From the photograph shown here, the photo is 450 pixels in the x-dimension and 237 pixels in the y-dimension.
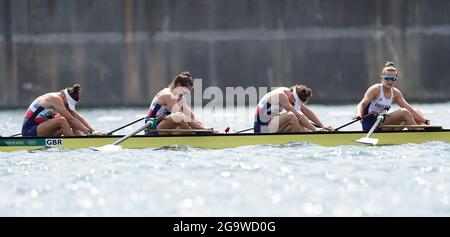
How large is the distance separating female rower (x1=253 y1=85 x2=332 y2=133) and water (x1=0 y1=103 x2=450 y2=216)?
0.66 m

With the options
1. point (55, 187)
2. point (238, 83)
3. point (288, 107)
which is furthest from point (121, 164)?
point (238, 83)

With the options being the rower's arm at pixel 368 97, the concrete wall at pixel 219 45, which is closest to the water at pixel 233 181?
the rower's arm at pixel 368 97

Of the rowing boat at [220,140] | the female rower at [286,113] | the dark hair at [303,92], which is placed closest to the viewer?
the rowing boat at [220,140]

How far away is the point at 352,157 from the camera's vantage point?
45.0 ft

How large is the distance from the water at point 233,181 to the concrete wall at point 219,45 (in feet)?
61.1

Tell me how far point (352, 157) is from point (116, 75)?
2137 cm

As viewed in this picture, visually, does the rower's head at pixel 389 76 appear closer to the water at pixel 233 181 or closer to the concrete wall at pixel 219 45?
the water at pixel 233 181

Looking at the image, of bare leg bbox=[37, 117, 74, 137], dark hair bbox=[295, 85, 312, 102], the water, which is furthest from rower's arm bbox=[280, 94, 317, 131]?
bare leg bbox=[37, 117, 74, 137]

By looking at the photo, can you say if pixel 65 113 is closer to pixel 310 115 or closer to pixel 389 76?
pixel 310 115

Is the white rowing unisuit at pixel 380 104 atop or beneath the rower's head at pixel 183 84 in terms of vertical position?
beneath

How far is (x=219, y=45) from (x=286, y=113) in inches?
733

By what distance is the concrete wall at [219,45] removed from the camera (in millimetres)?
33156
